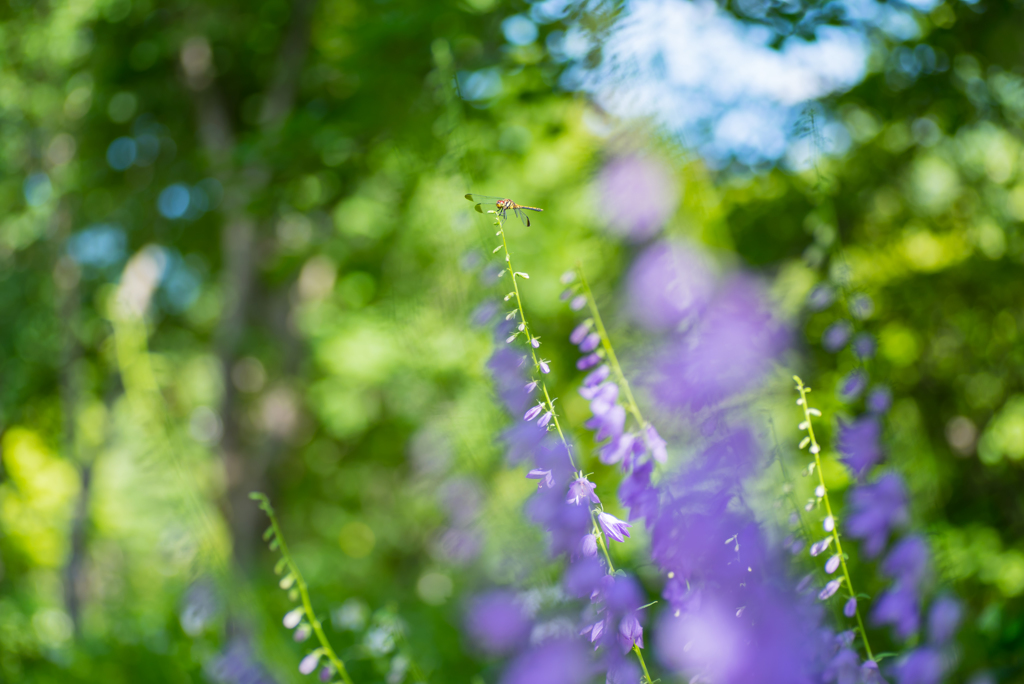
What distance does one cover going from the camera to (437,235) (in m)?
1.63

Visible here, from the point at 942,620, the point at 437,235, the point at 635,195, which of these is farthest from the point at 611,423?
the point at 635,195

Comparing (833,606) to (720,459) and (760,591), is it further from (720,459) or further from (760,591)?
(720,459)

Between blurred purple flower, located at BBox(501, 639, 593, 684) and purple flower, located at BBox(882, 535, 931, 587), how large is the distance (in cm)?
55

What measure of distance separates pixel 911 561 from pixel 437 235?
1.23 meters

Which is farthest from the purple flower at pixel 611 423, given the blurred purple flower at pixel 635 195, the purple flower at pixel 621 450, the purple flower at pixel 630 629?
the blurred purple flower at pixel 635 195

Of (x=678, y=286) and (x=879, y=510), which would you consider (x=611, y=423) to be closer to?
(x=678, y=286)

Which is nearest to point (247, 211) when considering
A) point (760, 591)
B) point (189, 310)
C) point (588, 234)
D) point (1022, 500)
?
point (588, 234)

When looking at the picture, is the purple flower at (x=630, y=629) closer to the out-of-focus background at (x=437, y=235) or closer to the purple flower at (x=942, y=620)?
the out-of-focus background at (x=437, y=235)

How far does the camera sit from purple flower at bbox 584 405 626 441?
82 centimetres

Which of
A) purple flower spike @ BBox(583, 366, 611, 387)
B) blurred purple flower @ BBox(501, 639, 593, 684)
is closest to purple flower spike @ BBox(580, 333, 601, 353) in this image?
purple flower spike @ BBox(583, 366, 611, 387)

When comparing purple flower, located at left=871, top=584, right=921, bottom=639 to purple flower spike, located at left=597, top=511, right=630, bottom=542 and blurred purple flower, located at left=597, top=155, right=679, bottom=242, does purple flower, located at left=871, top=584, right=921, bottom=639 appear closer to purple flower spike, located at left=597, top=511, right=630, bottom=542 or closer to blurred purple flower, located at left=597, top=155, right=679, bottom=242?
purple flower spike, located at left=597, top=511, right=630, bottom=542

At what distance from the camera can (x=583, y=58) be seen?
1608 mm

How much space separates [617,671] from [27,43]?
510 centimetres

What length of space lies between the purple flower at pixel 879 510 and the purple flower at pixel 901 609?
0.07 m
